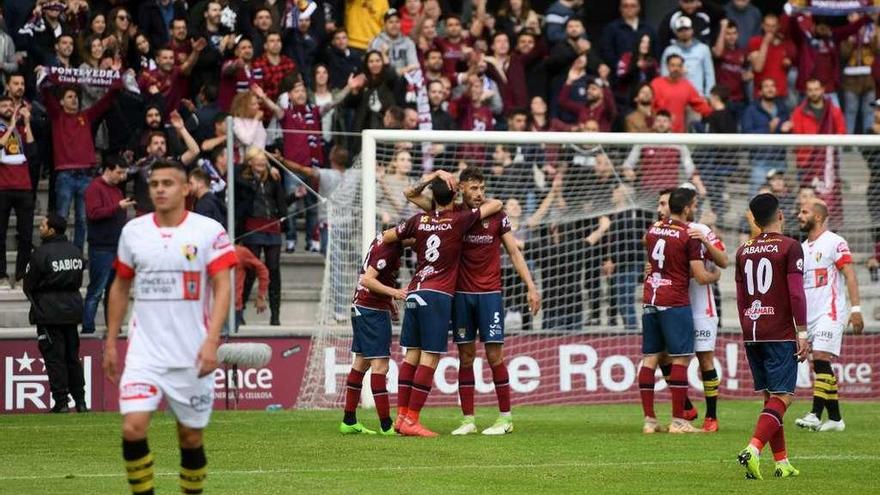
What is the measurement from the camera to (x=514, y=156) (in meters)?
21.5

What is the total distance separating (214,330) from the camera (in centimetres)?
874

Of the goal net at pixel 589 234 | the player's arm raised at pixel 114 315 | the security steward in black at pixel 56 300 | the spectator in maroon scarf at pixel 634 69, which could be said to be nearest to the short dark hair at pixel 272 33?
the goal net at pixel 589 234

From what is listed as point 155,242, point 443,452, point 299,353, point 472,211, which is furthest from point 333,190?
point 155,242

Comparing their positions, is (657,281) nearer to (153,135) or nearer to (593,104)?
(153,135)

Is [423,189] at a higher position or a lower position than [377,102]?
lower

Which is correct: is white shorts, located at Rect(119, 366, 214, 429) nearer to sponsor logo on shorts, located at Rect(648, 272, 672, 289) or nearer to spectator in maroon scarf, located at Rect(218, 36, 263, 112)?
sponsor logo on shorts, located at Rect(648, 272, 672, 289)

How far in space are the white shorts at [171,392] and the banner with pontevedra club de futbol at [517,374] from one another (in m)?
9.82

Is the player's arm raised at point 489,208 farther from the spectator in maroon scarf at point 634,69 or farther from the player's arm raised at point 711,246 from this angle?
the spectator in maroon scarf at point 634,69

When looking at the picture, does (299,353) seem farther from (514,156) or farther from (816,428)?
(816,428)

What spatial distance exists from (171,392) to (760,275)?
16.4ft

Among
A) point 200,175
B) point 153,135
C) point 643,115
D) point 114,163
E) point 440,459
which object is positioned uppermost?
point 643,115

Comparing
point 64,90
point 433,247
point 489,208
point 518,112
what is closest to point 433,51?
point 518,112

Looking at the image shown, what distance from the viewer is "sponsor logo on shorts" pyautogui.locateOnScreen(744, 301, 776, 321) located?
38.3 feet

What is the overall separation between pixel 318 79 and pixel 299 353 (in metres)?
4.27
